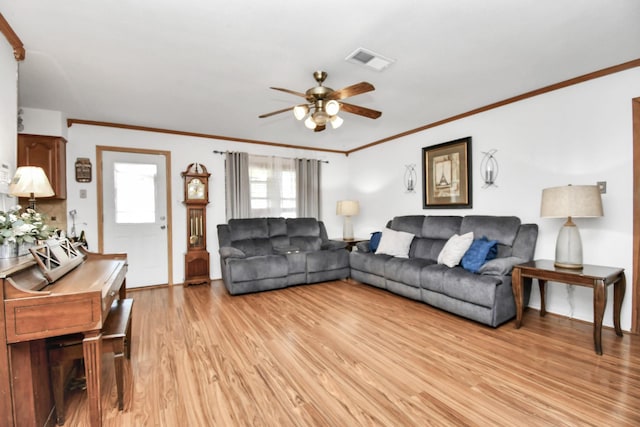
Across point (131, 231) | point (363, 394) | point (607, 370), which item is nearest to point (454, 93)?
point (607, 370)

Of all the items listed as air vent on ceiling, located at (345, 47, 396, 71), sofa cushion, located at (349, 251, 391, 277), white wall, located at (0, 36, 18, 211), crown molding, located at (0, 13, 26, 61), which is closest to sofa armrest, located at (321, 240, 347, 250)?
sofa cushion, located at (349, 251, 391, 277)

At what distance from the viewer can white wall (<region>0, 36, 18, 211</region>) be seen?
1975 millimetres

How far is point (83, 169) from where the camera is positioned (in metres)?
4.07

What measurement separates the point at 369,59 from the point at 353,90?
33cm

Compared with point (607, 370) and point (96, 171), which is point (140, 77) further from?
point (607, 370)

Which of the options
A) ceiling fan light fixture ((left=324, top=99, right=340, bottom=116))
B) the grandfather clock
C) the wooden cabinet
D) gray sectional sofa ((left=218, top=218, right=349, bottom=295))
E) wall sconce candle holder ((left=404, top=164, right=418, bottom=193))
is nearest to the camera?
ceiling fan light fixture ((left=324, top=99, right=340, bottom=116))

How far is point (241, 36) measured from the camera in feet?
7.06

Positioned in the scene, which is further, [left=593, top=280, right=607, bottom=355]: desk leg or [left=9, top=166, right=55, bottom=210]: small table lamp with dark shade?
[left=593, top=280, right=607, bottom=355]: desk leg

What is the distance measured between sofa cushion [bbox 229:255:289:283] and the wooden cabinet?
232 cm

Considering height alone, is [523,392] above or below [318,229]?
below

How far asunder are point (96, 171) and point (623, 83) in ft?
20.3

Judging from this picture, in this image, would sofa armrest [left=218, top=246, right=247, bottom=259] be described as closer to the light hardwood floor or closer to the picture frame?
the light hardwood floor

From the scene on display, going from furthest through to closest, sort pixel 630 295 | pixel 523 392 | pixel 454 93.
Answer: pixel 454 93 → pixel 630 295 → pixel 523 392

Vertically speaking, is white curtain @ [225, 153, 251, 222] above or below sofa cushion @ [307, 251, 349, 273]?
above
